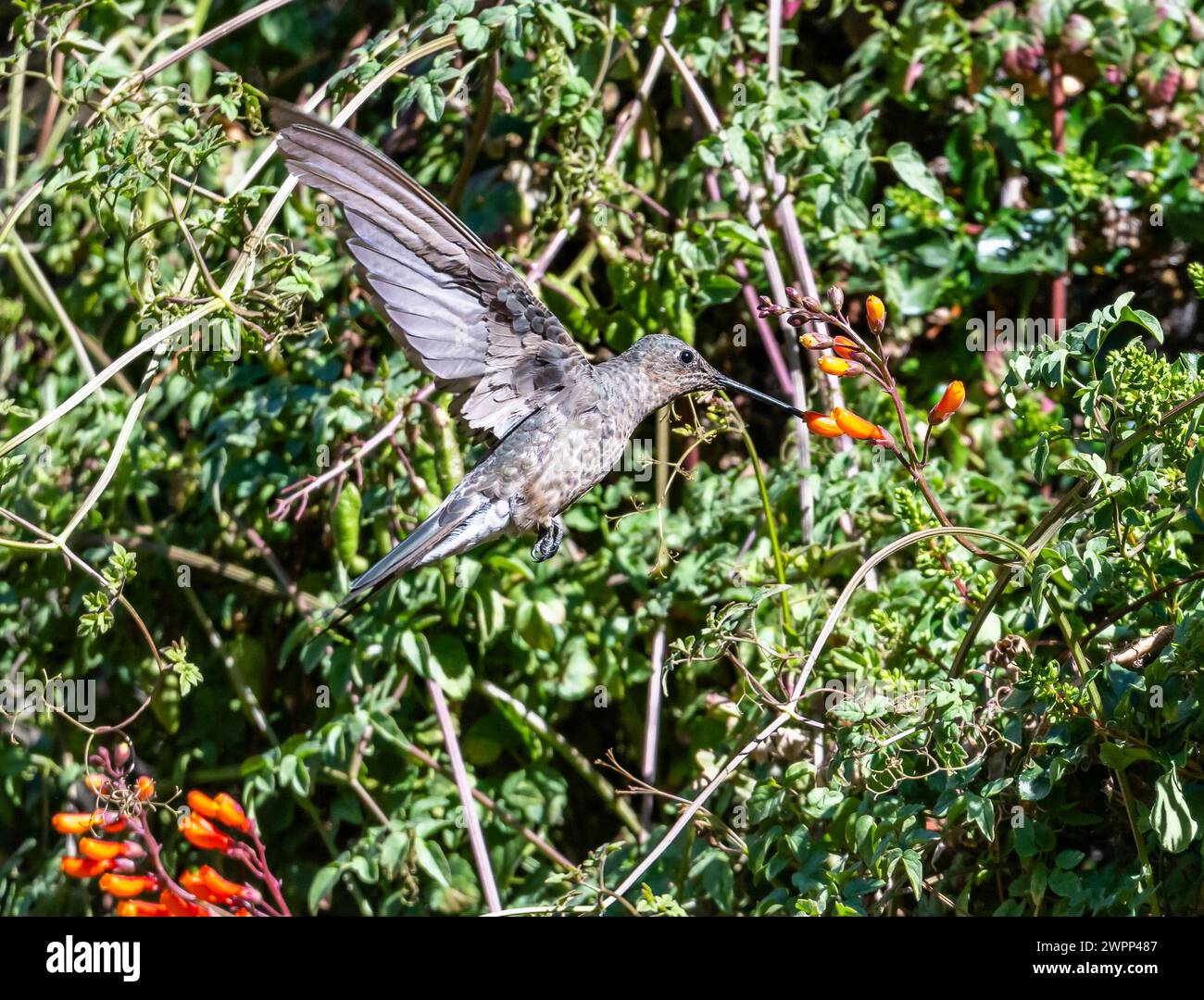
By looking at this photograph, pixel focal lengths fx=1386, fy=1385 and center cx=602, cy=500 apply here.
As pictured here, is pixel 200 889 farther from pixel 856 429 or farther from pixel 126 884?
pixel 856 429

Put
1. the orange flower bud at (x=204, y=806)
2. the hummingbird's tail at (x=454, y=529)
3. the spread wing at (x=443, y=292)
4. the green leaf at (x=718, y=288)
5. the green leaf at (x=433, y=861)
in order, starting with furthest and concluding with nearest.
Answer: the green leaf at (x=718, y=288) → the green leaf at (x=433, y=861) → the orange flower bud at (x=204, y=806) → the hummingbird's tail at (x=454, y=529) → the spread wing at (x=443, y=292)

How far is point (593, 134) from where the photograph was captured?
299 centimetres

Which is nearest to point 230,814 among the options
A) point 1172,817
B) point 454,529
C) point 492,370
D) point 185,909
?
point 185,909

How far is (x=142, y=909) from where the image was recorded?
8.30ft

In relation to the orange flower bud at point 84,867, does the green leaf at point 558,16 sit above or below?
above

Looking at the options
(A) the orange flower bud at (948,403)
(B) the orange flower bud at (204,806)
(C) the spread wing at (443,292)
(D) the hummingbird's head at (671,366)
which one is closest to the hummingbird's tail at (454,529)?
(C) the spread wing at (443,292)

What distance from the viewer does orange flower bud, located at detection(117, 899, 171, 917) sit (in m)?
2.53

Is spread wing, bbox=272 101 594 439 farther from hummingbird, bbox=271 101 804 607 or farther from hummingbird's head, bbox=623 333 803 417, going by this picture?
hummingbird's head, bbox=623 333 803 417

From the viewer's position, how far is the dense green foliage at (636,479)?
2.29 m

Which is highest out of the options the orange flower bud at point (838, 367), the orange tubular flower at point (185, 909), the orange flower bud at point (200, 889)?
the orange flower bud at point (838, 367)

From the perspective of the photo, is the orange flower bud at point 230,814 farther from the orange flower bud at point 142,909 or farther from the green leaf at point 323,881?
the green leaf at point 323,881

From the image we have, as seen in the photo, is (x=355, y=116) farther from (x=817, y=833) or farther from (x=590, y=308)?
(x=817, y=833)

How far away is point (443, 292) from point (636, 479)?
2.31 ft
